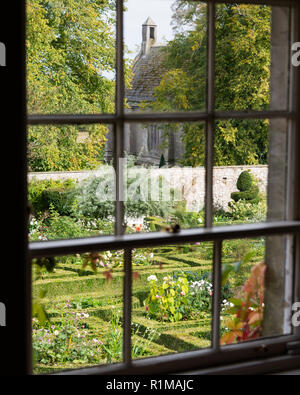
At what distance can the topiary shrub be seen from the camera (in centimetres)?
212

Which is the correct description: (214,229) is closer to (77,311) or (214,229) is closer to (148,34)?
(77,311)

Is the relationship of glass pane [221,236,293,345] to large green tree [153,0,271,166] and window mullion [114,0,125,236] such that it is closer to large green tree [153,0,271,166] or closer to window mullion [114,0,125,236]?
large green tree [153,0,271,166]

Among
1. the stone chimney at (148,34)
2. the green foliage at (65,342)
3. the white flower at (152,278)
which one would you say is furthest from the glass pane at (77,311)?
the stone chimney at (148,34)

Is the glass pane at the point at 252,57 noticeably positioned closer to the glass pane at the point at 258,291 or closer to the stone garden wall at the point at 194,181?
the stone garden wall at the point at 194,181

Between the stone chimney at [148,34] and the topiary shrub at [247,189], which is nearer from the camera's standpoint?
the stone chimney at [148,34]

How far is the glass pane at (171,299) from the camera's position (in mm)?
1982

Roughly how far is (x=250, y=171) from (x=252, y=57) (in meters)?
0.40

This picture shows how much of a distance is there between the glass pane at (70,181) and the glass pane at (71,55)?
8cm

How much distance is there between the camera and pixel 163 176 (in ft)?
6.57

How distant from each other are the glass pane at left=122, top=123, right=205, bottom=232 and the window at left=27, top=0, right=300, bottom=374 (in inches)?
0.8

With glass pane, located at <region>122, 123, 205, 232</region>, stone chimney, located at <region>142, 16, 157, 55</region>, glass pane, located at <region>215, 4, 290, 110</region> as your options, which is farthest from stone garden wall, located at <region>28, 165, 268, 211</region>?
stone chimney, located at <region>142, 16, 157, 55</region>

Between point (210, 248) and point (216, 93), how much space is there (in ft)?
1.73
